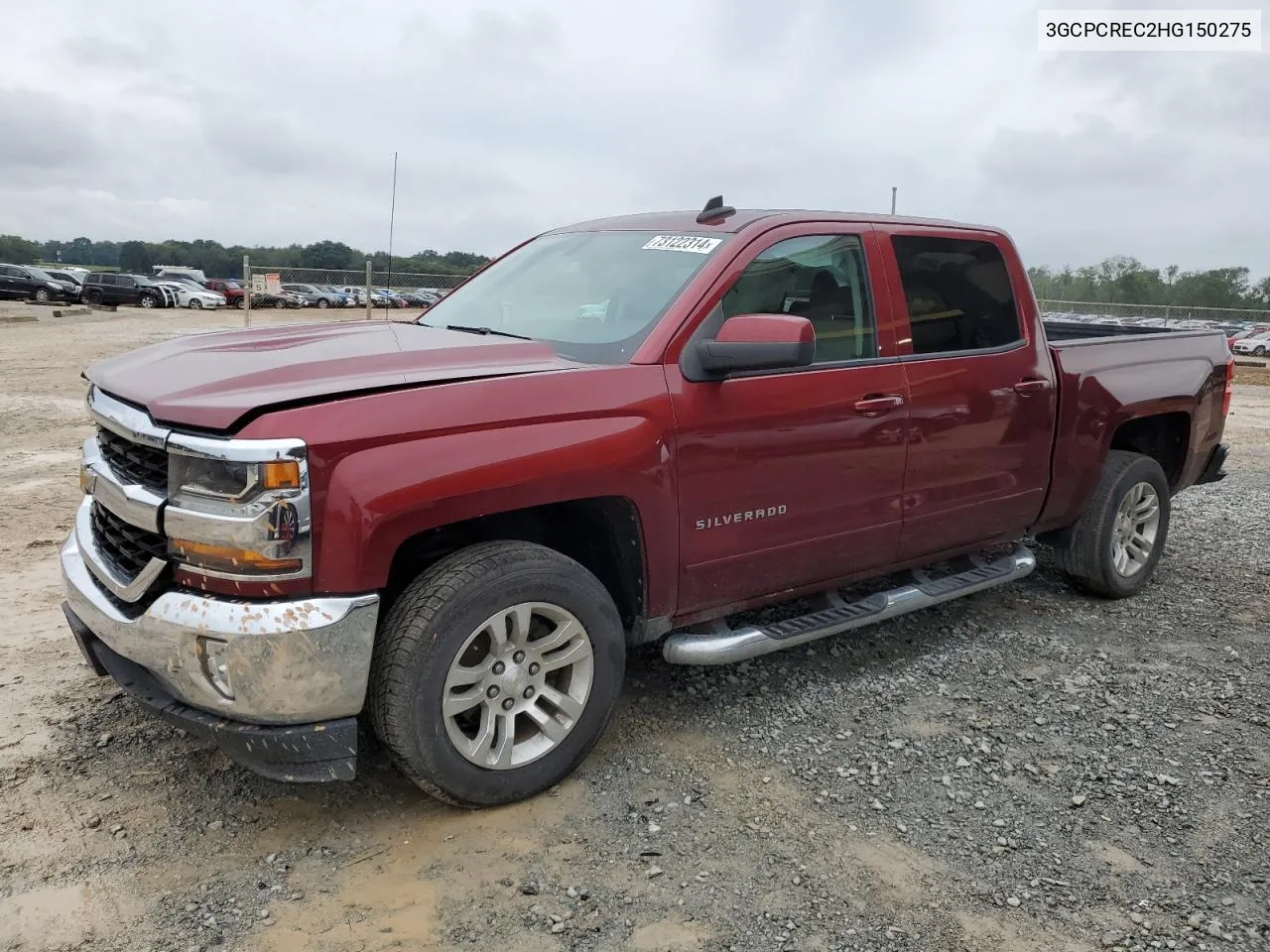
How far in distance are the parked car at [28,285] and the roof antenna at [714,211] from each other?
39.3 meters

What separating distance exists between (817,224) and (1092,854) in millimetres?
2405

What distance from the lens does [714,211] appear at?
3938mm

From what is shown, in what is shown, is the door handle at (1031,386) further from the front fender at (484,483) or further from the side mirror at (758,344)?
the front fender at (484,483)

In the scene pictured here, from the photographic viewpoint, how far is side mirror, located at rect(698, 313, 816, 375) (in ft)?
10.4

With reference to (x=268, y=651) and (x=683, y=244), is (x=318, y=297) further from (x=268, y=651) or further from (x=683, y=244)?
(x=268, y=651)

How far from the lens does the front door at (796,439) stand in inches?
131

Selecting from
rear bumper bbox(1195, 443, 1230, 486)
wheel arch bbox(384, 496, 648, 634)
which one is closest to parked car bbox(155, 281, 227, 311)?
rear bumper bbox(1195, 443, 1230, 486)

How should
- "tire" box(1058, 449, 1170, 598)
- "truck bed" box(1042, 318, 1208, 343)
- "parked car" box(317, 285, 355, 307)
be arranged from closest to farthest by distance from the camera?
"tire" box(1058, 449, 1170, 598) → "truck bed" box(1042, 318, 1208, 343) → "parked car" box(317, 285, 355, 307)

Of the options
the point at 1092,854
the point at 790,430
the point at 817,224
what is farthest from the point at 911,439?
the point at 1092,854

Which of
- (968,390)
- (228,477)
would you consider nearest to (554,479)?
(228,477)

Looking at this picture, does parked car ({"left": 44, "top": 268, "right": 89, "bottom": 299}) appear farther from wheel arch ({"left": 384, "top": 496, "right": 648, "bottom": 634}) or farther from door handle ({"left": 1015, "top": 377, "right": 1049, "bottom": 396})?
door handle ({"left": 1015, "top": 377, "right": 1049, "bottom": 396})

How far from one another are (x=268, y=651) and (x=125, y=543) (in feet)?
2.49

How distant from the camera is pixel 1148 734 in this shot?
366 cm

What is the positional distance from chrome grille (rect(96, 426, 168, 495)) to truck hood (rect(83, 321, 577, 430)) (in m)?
0.12
